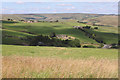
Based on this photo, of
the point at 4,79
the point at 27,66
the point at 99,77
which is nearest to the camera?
the point at 4,79

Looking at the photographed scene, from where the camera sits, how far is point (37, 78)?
5.82 m

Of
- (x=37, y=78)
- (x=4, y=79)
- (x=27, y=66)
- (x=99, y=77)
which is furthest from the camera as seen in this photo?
(x=27, y=66)

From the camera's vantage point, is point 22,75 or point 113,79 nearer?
point 22,75

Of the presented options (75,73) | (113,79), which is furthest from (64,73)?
(113,79)

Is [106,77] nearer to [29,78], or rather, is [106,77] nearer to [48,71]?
[48,71]

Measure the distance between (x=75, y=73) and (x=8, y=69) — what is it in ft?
8.51

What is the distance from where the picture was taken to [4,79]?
5.39 meters

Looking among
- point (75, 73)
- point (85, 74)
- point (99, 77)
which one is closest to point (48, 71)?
point (75, 73)

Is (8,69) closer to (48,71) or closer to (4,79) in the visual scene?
(4,79)

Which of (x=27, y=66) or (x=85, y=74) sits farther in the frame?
(x=27, y=66)

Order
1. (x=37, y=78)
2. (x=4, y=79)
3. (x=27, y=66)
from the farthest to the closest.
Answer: (x=27, y=66) → (x=37, y=78) → (x=4, y=79)

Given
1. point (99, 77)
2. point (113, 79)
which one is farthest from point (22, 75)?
point (113, 79)

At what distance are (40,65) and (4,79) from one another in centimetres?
206

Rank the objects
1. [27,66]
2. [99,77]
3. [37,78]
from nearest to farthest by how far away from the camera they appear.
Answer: [37,78] → [99,77] → [27,66]
